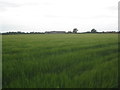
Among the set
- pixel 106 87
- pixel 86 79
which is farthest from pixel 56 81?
pixel 106 87

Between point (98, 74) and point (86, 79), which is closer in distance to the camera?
point (86, 79)

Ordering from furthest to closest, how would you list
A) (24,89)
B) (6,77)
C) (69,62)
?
(69,62)
(6,77)
(24,89)

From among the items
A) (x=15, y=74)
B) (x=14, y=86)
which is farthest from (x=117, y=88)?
(x=15, y=74)

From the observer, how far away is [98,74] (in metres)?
2.45

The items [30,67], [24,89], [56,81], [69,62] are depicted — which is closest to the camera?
[24,89]

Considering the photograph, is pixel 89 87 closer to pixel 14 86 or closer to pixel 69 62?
pixel 14 86

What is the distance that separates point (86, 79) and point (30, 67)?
107 cm

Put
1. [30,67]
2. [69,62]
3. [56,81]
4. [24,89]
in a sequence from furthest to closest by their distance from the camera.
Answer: [69,62] < [30,67] < [56,81] < [24,89]

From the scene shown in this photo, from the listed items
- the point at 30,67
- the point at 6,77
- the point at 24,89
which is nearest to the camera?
the point at 24,89

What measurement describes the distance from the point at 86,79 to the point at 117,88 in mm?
413

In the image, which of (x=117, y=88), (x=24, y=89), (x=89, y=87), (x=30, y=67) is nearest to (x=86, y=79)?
(x=89, y=87)

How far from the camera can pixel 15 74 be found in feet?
8.23

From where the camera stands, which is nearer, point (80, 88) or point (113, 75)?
point (80, 88)

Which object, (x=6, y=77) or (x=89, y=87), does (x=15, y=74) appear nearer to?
(x=6, y=77)
